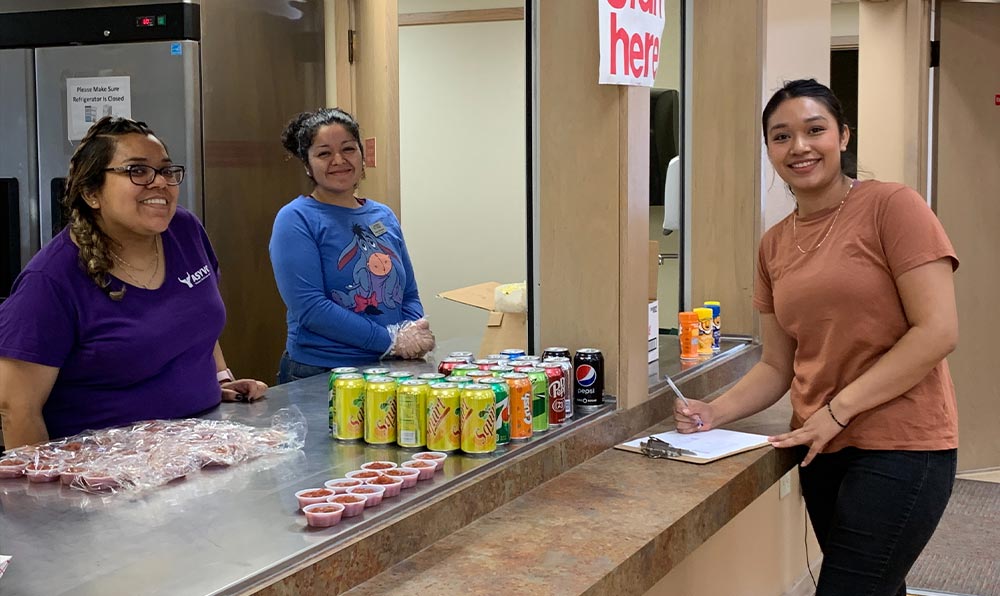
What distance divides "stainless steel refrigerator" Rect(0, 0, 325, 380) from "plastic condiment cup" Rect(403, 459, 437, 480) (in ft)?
7.11

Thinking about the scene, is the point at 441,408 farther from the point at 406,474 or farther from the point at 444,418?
the point at 406,474

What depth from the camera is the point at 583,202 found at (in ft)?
7.73

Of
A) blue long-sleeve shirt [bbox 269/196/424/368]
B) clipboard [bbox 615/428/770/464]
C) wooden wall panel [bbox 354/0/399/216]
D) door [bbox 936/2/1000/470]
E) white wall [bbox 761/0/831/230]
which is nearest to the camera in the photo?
clipboard [bbox 615/428/770/464]

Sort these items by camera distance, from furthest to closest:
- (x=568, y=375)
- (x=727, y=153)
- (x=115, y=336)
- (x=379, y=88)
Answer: (x=379, y=88)
(x=727, y=153)
(x=568, y=375)
(x=115, y=336)

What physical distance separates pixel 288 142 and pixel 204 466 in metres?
1.44

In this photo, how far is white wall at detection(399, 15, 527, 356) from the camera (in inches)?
241

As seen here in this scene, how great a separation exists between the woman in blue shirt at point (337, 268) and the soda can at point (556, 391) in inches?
31.4

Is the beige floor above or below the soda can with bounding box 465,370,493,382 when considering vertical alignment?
below

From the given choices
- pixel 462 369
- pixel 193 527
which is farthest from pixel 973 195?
pixel 193 527

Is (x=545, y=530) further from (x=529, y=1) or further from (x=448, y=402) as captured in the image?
(x=529, y=1)

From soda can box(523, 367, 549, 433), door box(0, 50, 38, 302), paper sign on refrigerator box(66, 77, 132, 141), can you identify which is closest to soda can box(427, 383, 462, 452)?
soda can box(523, 367, 549, 433)

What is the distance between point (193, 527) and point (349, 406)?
52 centimetres

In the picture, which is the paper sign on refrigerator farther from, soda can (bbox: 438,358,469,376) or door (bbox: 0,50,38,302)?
soda can (bbox: 438,358,469,376)

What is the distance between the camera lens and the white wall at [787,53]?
3.36m
